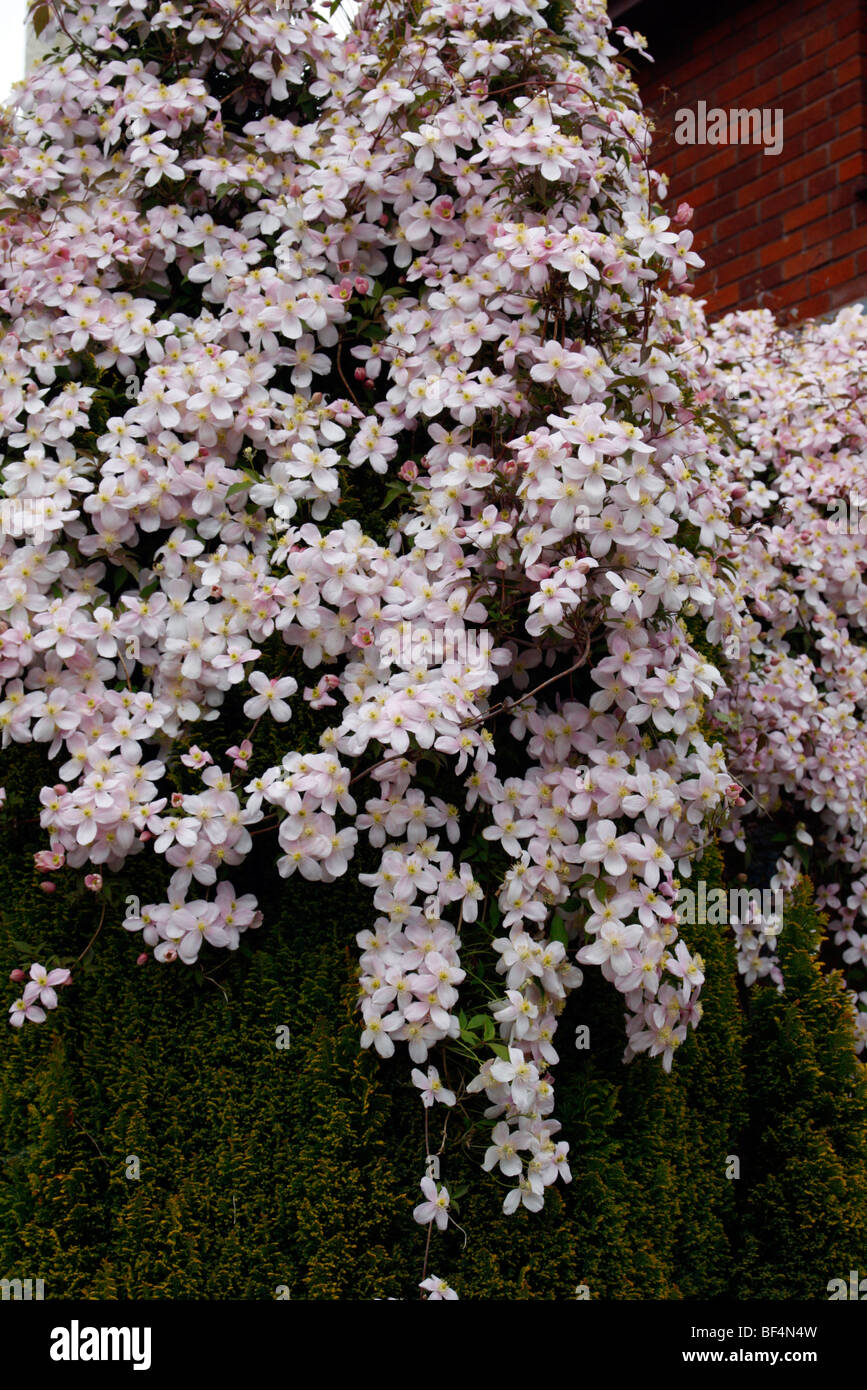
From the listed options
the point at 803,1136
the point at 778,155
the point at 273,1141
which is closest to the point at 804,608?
the point at 803,1136

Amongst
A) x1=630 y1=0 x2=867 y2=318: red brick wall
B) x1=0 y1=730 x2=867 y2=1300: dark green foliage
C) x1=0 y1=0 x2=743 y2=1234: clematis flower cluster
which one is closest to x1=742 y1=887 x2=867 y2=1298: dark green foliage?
x1=0 y1=730 x2=867 y2=1300: dark green foliage

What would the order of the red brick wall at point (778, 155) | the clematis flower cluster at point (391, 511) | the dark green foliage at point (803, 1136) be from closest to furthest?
1. the clematis flower cluster at point (391, 511)
2. the dark green foliage at point (803, 1136)
3. the red brick wall at point (778, 155)

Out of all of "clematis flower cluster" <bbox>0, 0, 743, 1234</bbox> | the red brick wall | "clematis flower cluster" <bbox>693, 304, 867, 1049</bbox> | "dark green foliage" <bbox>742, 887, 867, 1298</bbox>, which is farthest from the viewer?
the red brick wall

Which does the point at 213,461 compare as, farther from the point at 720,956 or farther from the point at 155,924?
the point at 720,956

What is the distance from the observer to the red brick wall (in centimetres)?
498

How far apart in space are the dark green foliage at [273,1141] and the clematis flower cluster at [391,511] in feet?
0.35

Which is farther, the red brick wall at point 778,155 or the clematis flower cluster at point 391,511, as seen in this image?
the red brick wall at point 778,155

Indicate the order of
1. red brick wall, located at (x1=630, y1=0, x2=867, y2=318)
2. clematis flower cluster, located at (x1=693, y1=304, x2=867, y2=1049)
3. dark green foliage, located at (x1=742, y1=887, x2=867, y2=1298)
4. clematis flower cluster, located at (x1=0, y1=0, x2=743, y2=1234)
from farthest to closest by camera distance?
1. red brick wall, located at (x1=630, y1=0, x2=867, y2=318)
2. clematis flower cluster, located at (x1=693, y1=304, x2=867, y2=1049)
3. dark green foliage, located at (x1=742, y1=887, x2=867, y2=1298)
4. clematis flower cluster, located at (x1=0, y1=0, x2=743, y2=1234)

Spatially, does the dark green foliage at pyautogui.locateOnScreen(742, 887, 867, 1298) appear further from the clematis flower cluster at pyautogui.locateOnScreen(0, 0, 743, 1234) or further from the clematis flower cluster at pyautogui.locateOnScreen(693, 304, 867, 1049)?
the clematis flower cluster at pyautogui.locateOnScreen(0, 0, 743, 1234)

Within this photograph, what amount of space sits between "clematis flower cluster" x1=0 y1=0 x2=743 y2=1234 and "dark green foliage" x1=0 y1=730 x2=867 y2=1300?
11 cm

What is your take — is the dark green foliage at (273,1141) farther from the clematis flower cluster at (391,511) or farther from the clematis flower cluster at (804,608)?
the clematis flower cluster at (804,608)

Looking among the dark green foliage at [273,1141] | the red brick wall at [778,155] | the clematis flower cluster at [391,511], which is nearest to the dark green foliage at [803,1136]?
the dark green foliage at [273,1141]

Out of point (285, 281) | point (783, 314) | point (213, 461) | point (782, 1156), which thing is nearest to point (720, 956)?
point (782, 1156)

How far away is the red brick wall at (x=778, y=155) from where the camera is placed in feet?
16.3
